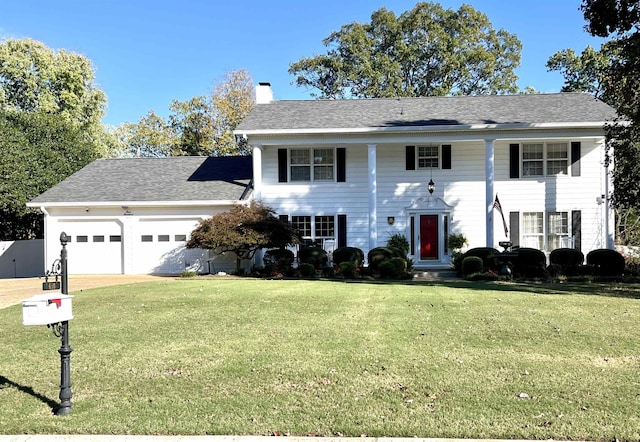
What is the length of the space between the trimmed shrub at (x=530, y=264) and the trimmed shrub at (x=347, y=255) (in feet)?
17.4

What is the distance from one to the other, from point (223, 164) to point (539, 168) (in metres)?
13.6

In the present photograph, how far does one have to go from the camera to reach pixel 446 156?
66.6 feet

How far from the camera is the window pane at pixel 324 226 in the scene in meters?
20.2

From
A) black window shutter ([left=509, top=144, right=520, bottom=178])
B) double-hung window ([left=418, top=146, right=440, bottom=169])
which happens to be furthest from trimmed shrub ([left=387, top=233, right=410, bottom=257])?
black window shutter ([left=509, top=144, right=520, bottom=178])

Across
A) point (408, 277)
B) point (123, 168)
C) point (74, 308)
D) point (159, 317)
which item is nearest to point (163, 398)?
point (159, 317)

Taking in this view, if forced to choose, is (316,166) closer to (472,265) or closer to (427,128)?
(427,128)

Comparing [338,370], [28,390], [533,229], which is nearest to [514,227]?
[533,229]

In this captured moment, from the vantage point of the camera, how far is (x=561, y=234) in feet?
64.6

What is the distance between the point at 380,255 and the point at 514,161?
7.12 meters

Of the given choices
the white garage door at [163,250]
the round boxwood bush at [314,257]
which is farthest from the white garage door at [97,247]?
the round boxwood bush at [314,257]

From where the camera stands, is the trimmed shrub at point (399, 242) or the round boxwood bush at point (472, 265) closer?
the round boxwood bush at point (472, 265)

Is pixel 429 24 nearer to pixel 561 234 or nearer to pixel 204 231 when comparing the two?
pixel 561 234

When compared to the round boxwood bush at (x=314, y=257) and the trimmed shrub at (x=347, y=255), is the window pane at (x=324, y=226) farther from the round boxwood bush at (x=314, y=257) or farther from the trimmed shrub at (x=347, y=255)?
the trimmed shrub at (x=347, y=255)

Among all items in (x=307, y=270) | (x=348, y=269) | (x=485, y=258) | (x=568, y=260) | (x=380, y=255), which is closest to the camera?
(x=348, y=269)
